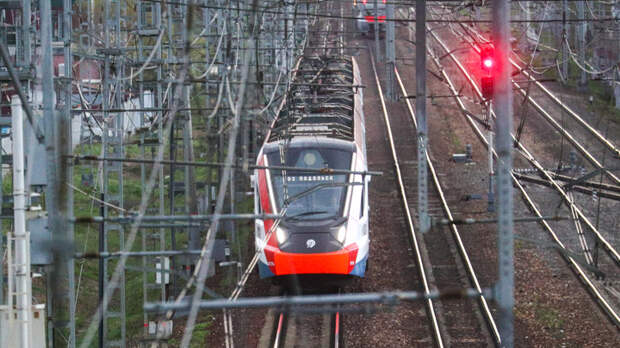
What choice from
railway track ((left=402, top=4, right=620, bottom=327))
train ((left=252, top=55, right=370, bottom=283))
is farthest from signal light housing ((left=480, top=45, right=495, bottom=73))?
train ((left=252, top=55, right=370, bottom=283))

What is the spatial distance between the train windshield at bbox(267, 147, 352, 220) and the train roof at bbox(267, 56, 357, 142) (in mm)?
416

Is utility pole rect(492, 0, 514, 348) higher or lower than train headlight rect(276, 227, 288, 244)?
higher

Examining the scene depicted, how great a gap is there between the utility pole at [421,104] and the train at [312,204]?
51.9 inches

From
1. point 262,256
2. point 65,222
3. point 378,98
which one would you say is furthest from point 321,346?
point 378,98

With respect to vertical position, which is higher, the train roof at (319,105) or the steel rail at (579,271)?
the train roof at (319,105)

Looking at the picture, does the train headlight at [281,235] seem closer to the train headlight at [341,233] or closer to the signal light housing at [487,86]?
the train headlight at [341,233]

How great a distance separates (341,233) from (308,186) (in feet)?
3.14

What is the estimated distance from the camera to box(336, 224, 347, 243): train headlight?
46.2 feet

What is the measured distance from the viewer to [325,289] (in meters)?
15.2

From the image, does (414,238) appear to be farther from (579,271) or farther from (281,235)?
(281,235)

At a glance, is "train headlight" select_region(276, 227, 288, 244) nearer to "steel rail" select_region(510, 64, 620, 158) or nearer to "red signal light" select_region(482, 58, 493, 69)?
"red signal light" select_region(482, 58, 493, 69)

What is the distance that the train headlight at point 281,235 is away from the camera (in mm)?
14086

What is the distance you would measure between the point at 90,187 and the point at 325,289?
11025mm

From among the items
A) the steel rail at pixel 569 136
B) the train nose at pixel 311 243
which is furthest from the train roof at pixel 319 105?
the steel rail at pixel 569 136
